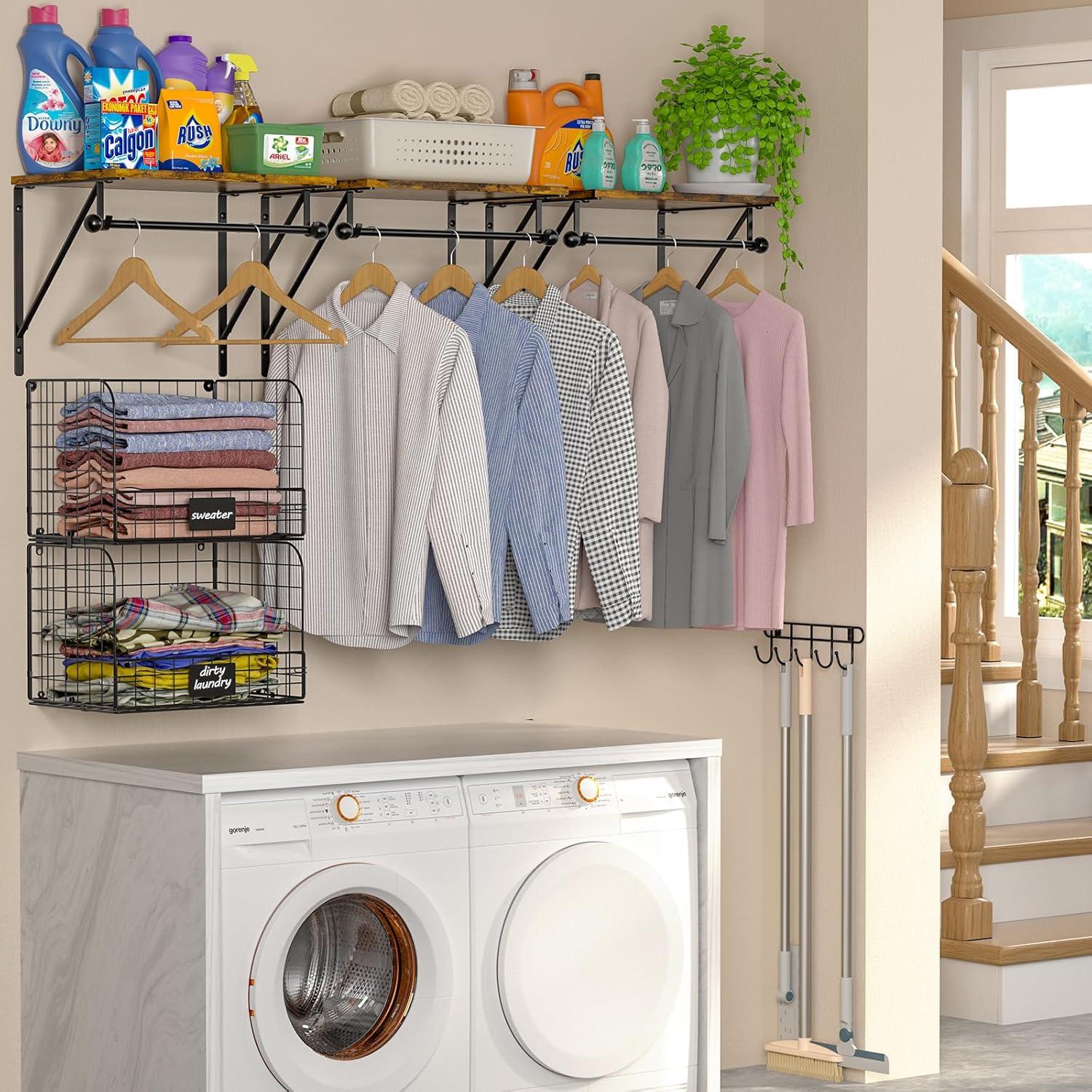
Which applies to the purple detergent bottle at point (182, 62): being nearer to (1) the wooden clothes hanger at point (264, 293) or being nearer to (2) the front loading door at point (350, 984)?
(1) the wooden clothes hanger at point (264, 293)

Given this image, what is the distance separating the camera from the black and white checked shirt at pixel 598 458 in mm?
3922

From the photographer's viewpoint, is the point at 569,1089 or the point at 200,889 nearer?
the point at 200,889

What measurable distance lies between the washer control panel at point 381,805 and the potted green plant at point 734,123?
59.2 inches

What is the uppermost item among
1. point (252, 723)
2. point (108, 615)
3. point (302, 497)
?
point (302, 497)

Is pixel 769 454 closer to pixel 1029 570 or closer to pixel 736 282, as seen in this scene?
pixel 736 282

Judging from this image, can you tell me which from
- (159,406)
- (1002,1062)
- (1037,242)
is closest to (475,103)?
(159,406)

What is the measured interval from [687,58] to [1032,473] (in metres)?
1.70

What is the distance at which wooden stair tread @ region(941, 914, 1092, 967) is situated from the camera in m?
4.44

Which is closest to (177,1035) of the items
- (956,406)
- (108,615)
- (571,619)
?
(108,615)

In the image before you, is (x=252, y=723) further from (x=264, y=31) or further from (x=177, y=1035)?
(x=264, y=31)

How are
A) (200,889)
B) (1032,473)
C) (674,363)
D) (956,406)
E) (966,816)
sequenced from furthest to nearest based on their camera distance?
(956,406) → (1032,473) → (966,816) → (674,363) → (200,889)

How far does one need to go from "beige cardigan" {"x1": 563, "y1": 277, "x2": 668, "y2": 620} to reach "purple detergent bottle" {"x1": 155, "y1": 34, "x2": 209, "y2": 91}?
38.7 inches

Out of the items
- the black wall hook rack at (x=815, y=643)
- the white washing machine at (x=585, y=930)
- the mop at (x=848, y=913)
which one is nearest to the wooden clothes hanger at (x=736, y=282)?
the black wall hook rack at (x=815, y=643)

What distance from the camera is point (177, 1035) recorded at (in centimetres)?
316
